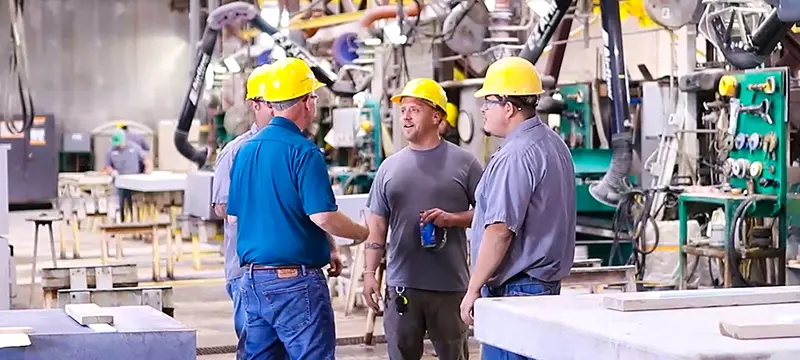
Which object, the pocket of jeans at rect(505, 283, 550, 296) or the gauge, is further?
the gauge

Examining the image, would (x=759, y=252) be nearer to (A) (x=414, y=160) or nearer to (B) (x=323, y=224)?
(A) (x=414, y=160)

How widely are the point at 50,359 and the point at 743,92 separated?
5.61 metres

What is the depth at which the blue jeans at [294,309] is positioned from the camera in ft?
14.3

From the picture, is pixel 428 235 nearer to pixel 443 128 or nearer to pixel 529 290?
pixel 529 290

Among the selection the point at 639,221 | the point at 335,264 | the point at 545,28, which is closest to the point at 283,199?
the point at 335,264

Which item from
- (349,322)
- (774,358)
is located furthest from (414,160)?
(349,322)

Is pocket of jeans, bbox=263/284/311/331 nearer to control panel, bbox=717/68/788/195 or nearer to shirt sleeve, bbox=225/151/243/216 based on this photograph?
shirt sleeve, bbox=225/151/243/216

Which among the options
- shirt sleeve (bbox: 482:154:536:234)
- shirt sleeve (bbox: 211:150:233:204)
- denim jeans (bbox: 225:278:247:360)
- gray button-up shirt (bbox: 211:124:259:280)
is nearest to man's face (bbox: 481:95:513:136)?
shirt sleeve (bbox: 482:154:536:234)

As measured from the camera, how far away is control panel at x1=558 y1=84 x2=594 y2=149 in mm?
10219

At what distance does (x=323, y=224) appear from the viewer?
14.1ft

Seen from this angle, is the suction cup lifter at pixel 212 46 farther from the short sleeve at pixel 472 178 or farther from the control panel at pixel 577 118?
the short sleeve at pixel 472 178

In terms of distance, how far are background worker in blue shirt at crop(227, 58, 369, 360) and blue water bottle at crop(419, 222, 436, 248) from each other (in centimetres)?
66

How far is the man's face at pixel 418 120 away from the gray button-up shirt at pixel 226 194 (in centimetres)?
68

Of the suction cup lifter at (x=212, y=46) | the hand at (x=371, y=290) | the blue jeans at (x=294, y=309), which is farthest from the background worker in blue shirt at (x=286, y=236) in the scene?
the suction cup lifter at (x=212, y=46)
